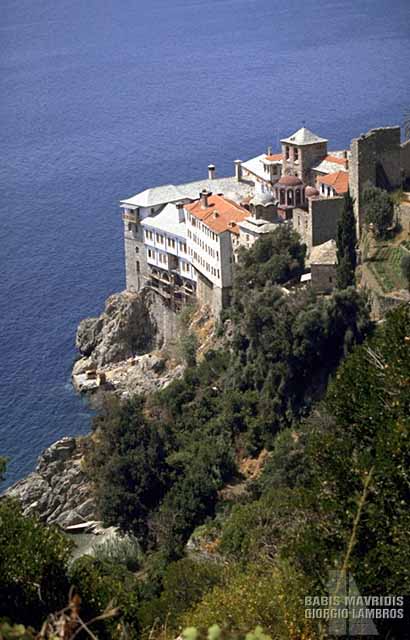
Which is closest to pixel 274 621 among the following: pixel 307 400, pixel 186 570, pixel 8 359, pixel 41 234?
pixel 186 570

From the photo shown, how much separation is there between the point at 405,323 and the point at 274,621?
581 centimetres

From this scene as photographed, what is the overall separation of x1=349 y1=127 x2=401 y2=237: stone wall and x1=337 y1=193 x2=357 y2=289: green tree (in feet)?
6.94

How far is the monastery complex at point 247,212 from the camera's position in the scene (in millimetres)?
40125

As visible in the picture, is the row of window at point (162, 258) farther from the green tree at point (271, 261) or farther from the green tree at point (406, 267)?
the green tree at point (406, 267)

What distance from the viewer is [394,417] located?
17.4 metres

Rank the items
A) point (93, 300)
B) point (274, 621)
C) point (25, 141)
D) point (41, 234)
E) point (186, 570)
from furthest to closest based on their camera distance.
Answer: point (25, 141) → point (41, 234) → point (93, 300) → point (186, 570) → point (274, 621)

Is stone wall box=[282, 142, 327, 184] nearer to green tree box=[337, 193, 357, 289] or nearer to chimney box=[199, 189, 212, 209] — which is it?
chimney box=[199, 189, 212, 209]

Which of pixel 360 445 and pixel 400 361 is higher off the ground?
pixel 400 361

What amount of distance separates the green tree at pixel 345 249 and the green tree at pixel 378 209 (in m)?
1.09

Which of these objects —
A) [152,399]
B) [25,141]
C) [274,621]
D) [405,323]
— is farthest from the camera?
[25,141]

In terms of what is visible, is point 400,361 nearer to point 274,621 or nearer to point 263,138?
point 274,621

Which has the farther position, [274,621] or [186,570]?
[186,570]

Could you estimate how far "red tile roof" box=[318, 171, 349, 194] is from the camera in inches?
1679

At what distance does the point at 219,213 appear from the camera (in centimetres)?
4581
